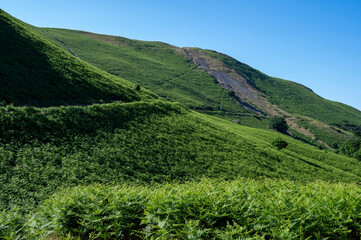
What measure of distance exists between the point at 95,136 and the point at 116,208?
16.6 m

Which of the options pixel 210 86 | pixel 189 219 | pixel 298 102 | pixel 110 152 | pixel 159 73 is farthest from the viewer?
pixel 298 102

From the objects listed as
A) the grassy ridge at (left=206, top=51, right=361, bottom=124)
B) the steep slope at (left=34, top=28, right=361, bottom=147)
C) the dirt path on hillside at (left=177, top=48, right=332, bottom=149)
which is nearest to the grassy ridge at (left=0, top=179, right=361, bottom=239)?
the steep slope at (left=34, top=28, right=361, bottom=147)

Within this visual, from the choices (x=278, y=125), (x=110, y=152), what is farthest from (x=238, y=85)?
(x=110, y=152)

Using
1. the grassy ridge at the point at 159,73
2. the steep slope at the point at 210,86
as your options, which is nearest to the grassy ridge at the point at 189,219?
the grassy ridge at the point at 159,73

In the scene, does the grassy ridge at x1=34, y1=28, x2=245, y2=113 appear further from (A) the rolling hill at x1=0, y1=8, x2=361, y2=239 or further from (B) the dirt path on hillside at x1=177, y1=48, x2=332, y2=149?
(A) the rolling hill at x1=0, y1=8, x2=361, y2=239

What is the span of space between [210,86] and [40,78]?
11239cm

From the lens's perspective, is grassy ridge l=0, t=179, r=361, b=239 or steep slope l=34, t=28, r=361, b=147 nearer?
grassy ridge l=0, t=179, r=361, b=239

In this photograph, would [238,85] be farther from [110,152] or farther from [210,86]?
[110,152]

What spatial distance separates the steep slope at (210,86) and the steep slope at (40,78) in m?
A: 52.9

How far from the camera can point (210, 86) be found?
134 m

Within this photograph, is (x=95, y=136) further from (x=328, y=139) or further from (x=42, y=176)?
(x=328, y=139)

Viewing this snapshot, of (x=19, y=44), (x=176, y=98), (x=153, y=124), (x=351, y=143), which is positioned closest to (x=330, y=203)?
(x=153, y=124)

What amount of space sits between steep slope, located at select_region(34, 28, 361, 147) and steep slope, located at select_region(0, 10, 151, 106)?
5290 cm

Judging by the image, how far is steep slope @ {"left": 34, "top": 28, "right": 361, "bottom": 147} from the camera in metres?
104
